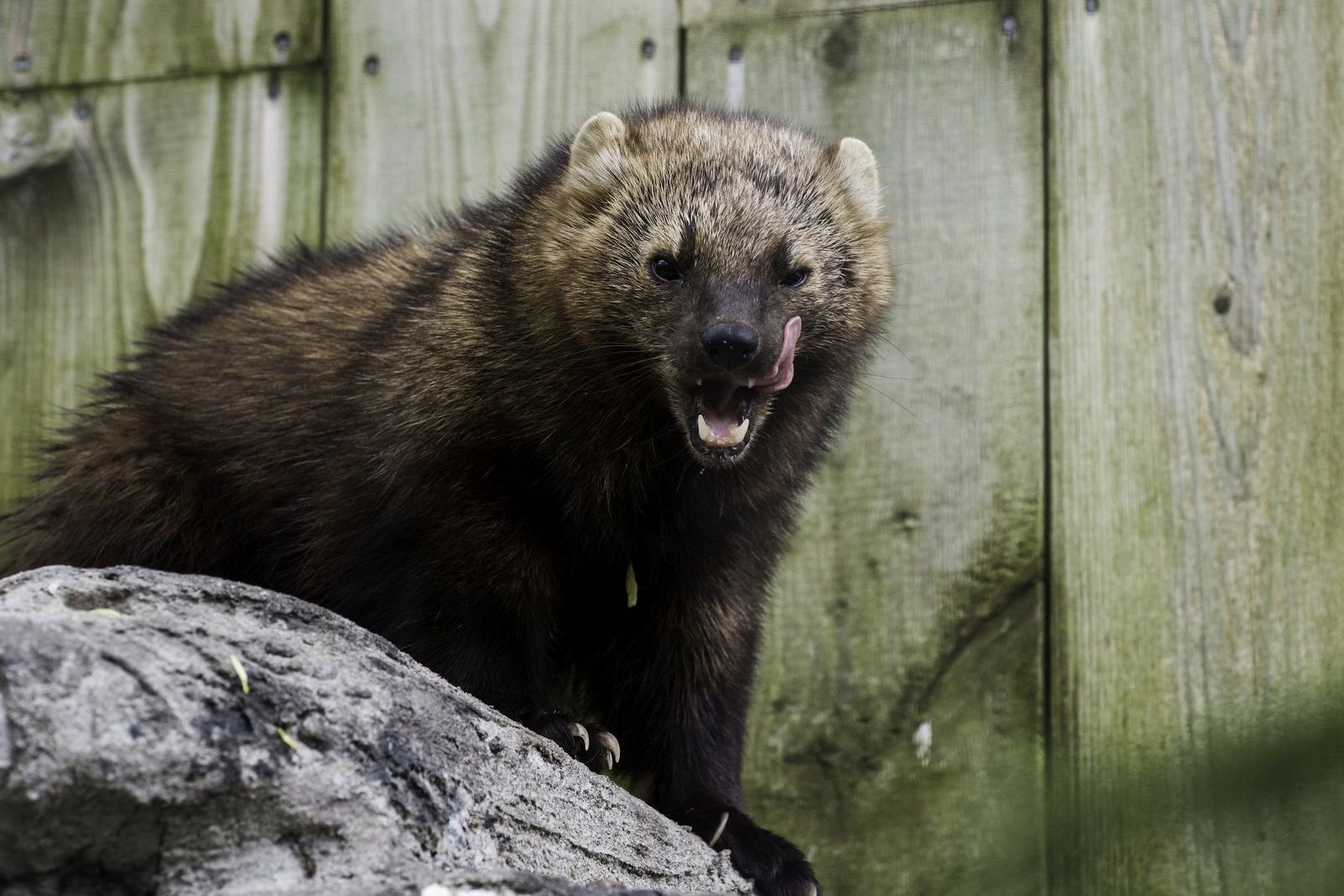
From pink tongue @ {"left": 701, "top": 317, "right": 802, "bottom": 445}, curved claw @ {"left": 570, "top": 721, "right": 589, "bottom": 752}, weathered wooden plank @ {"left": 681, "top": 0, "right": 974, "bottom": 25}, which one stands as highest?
weathered wooden plank @ {"left": 681, "top": 0, "right": 974, "bottom": 25}

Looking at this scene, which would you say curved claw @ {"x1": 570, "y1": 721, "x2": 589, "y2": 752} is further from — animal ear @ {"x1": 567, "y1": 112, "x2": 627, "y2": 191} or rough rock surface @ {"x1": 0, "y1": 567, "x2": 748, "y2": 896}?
animal ear @ {"x1": 567, "y1": 112, "x2": 627, "y2": 191}

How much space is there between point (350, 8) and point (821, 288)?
6.98ft

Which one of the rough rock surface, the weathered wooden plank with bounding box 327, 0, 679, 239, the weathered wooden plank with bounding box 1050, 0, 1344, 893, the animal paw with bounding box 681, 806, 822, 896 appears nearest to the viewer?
the rough rock surface

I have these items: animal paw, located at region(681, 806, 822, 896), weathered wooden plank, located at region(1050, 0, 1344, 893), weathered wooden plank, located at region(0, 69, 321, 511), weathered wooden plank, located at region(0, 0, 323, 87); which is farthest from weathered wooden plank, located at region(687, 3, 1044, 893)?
weathered wooden plank, located at region(0, 69, 321, 511)

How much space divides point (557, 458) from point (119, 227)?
2270 millimetres

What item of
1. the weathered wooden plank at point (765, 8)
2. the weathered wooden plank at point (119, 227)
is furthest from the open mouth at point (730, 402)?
the weathered wooden plank at point (119, 227)

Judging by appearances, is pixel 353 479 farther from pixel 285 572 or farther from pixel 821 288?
pixel 821 288

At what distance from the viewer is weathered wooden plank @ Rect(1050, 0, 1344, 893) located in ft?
14.5

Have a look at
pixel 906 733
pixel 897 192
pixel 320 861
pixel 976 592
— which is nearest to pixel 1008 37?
pixel 897 192

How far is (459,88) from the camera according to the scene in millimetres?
5137

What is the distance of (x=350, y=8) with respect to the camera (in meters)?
5.20

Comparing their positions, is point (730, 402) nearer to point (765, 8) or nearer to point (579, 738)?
point (579, 738)

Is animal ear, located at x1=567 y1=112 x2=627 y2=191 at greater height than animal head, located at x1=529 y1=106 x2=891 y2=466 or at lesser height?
greater

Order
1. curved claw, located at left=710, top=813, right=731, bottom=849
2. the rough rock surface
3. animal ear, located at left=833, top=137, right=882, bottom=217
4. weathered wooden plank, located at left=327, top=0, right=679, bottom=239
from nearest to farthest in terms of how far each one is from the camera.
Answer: the rough rock surface, curved claw, located at left=710, top=813, right=731, bottom=849, animal ear, located at left=833, top=137, right=882, bottom=217, weathered wooden plank, located at left=327, top=0, right=679, bottom=239
